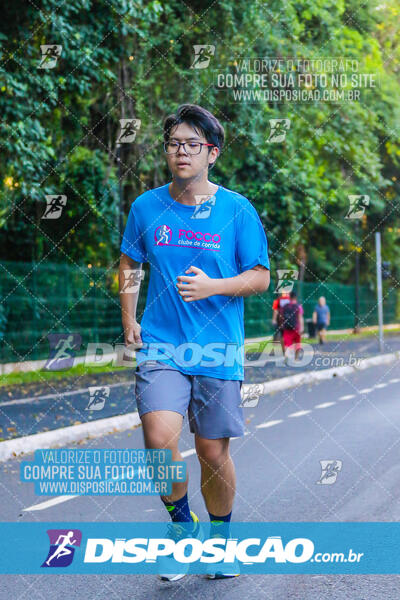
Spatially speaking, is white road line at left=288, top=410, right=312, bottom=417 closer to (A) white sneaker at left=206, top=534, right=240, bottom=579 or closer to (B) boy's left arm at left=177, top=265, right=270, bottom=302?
(A) white sneaker at left=206, top=534, right=240, bottom=579

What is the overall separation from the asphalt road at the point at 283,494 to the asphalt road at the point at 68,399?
758 mm

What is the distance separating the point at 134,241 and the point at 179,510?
1.26 meters

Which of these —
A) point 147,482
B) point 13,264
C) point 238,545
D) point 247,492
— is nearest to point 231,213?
point 238,545

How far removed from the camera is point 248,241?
4.60m

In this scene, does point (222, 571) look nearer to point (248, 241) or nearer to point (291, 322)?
point (248, 241)

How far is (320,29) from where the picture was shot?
929 inches

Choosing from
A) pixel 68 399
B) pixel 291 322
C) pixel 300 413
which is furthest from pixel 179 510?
pixel 291 322

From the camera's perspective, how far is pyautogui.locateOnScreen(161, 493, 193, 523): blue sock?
184 inches

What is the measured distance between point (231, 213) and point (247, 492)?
10.5 ft

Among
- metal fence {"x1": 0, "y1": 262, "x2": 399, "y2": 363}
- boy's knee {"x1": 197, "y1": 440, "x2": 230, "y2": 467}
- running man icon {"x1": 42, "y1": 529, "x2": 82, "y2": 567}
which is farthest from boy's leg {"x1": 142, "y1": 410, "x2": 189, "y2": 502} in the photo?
metal fence {"x1": 0, "y1": 262, "x2": 399, "y2": 363}

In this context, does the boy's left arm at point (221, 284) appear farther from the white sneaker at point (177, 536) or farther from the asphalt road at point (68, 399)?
the asphalt road at point (68, 399)

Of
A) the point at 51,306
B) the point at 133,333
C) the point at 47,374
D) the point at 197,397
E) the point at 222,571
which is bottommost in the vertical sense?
the point at 47,374

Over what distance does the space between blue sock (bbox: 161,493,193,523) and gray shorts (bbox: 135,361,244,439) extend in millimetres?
331

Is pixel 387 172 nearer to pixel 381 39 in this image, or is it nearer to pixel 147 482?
pixel 381 39
